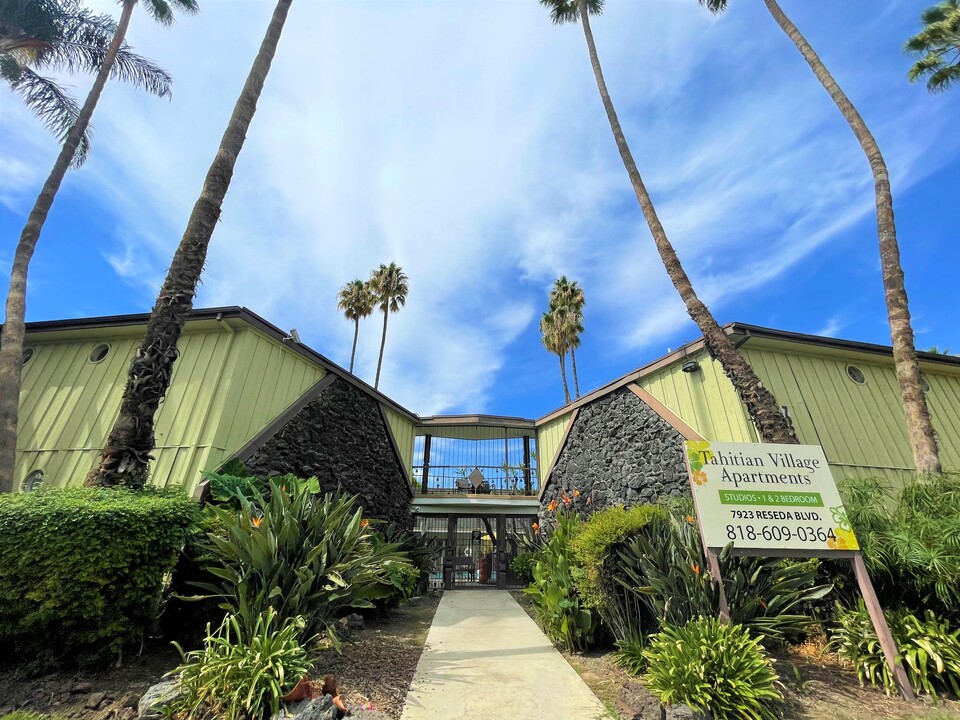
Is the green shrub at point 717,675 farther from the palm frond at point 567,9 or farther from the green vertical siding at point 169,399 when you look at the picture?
the palm frond at point 567,9

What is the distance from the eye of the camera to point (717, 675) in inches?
119

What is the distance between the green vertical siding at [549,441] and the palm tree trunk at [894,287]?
6.75 metres

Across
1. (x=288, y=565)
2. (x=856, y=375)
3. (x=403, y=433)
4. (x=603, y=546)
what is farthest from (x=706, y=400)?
(x=403, y=433)

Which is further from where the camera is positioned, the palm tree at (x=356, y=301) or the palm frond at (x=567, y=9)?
the palm tree at (x=356, y=301)

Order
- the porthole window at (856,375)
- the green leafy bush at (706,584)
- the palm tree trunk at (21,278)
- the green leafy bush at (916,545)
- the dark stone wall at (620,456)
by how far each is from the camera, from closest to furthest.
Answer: the green leafy bush at (916,545)
the green leafy bush at (706,584)
the palm tree trunk at (21,278)
the dark stone wall at (620,456)
the porthole window at (856,375)

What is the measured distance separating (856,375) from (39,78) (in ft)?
61.9

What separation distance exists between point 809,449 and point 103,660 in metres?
6.68

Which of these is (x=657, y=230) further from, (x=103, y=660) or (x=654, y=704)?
(x=103, y=660)

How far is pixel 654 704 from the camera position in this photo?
310cm

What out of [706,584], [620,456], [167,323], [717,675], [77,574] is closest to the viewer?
[717,675]

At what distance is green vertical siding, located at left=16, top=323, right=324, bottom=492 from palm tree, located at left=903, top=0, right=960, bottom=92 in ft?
53.2

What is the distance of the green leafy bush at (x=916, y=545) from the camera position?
3.70 metres

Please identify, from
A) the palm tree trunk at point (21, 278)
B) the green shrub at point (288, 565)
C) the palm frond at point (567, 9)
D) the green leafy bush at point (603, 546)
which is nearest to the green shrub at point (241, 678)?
the green shrub at point (288, 565)

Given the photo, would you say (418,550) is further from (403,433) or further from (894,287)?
(894,287)
